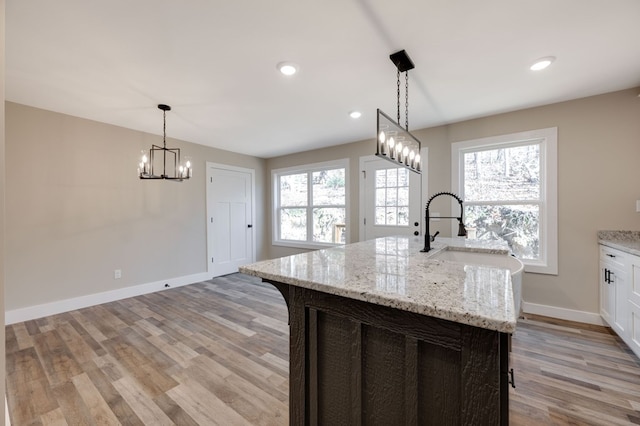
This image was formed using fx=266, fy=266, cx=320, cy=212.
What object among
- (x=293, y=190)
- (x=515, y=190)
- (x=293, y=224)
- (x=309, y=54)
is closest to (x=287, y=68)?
(x=309, y=54)

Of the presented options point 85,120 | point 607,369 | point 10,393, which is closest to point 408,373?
point 607,369

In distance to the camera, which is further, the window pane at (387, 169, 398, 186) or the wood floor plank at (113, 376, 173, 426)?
the window pane at (387, 169, 398, 186)

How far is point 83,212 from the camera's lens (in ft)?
11.3

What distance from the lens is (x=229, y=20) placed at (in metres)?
1.71

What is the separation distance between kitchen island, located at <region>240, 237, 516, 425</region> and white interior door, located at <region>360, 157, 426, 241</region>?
270 centimetres

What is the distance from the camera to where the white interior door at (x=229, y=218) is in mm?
4906

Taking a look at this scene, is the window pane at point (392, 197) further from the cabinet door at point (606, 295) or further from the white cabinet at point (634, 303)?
the white cabinet at point (634, 303)

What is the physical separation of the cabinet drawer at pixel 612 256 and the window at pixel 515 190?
14.8 inches

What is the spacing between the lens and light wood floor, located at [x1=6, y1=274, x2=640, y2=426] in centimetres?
165

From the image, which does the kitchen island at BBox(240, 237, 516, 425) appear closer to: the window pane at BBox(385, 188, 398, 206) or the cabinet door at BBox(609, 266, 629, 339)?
the cabinet door at BBox(609, 266, 629, 339)

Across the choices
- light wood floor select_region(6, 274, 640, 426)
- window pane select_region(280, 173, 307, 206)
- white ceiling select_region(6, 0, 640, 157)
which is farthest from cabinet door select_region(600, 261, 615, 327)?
window pane select_region(280, 173, 307, 206)

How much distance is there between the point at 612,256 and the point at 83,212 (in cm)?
589

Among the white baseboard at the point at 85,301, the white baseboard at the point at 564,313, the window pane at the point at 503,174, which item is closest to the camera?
the white baseboard at the point at 564,313

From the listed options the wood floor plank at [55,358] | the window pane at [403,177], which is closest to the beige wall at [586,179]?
the window pane at [403,177]
